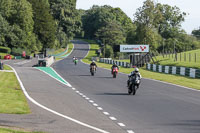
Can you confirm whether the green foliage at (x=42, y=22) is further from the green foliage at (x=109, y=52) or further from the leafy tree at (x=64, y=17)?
the green foliage at (x=109, y=52)

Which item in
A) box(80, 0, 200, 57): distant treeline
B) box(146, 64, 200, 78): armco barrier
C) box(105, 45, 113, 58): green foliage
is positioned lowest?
box(146, 64, 200, 78): armco barrier

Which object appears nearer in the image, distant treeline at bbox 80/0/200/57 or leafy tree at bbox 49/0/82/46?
distant treeline at bbox 80/0/200/57

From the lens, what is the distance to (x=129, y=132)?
10102 mm

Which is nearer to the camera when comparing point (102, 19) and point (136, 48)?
point (136, 48)

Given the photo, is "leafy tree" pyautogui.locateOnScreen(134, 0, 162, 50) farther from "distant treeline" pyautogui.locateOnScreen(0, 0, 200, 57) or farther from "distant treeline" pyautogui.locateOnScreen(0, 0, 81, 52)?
"distant treeline" pyautogui.locateOnScreen(0, 0, 81, 52)

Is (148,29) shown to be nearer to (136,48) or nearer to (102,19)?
(136,48)

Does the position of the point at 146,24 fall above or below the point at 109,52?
above

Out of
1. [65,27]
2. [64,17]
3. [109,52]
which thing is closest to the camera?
[109,52]

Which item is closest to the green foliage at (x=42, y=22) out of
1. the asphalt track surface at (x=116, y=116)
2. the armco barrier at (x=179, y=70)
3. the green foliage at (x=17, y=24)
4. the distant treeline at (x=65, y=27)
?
the distant treeline at (x=65, y=27)

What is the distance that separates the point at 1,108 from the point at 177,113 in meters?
6.02

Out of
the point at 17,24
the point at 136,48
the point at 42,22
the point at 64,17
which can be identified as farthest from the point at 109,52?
the point at 136,48

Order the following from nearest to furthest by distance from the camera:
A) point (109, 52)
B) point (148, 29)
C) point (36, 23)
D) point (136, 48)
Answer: point (136, 48) → point (148, 29) → point (36, 23) → point (109, 52)

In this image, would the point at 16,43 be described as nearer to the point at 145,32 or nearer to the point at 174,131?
the point at 145,32

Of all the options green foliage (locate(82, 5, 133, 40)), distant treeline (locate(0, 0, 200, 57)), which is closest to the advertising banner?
distant treeline (locate(0, 0, 200, 57))
